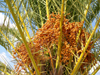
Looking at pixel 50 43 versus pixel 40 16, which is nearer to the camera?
pixel 50 43

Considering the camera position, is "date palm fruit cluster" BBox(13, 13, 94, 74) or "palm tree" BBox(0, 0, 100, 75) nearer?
"palm tree" BBox(0, 0, 100, 75)

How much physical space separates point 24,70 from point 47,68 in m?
0.49

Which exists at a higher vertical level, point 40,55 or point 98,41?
point 98,41

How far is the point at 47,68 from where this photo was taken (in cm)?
247

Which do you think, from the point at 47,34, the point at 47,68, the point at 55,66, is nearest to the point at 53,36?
the point at 47,34

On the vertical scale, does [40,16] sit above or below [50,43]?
above

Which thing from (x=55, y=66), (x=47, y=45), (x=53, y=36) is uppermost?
(x=53, y=36)

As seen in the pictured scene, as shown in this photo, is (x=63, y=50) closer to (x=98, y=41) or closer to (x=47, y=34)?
(x=47, y=34)

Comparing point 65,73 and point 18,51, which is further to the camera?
point 65,73

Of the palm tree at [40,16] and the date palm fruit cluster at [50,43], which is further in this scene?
the date palm fruit cluster at [50,43]

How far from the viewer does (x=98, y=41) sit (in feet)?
7.77

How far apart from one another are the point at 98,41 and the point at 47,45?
1071 millimetres

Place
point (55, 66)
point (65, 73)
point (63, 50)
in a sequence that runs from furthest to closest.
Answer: point (65, 73) < point (55, 66) < point (63, 50)

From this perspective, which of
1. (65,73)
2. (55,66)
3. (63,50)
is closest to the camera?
(63,50)
